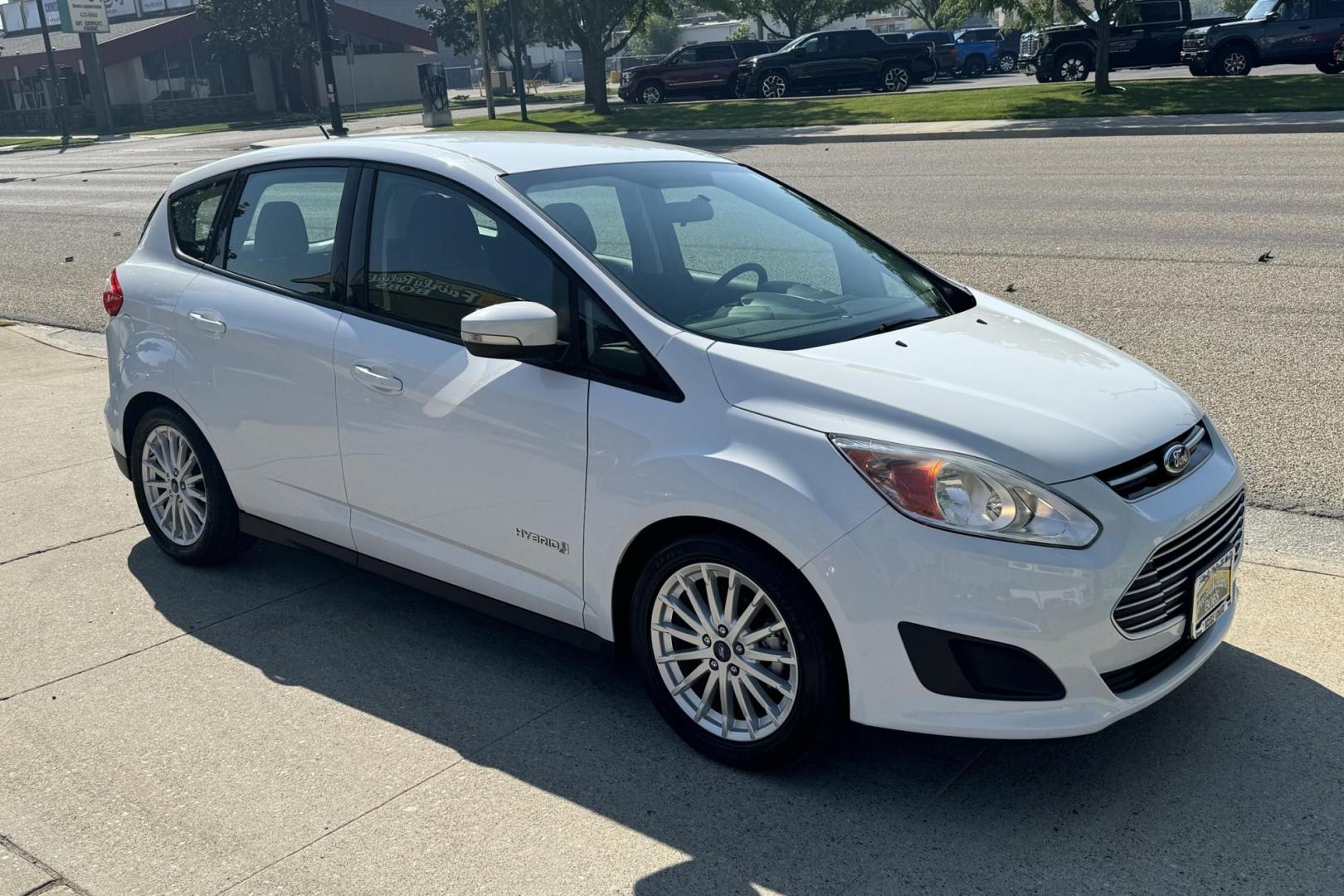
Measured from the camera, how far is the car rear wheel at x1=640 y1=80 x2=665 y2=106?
4244 centimetres

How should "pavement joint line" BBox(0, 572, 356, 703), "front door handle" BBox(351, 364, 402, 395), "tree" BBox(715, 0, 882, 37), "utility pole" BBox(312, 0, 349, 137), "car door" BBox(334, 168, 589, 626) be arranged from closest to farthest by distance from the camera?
"car door" BBox(334, 168, 589, 626), "front door handle" BBox(351, 364, 402, 395), "pavement joint line" BBox(0, 572, 356, 703), "utility pole" BBox(312, 0, 349, 137), "tree" BBox(715, 0, 882, 37)

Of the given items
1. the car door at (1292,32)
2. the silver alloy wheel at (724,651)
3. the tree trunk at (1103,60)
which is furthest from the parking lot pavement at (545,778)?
the car door at (1292,32)

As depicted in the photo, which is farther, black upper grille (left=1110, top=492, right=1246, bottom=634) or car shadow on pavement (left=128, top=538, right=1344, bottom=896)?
black upper grille (left=1110, top=492, right=1246, bottom=634)

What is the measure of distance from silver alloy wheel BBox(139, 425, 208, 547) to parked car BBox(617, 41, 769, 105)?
1484 inches

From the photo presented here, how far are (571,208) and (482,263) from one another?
1.12 feet

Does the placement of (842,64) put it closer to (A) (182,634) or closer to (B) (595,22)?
(B) (595,22)

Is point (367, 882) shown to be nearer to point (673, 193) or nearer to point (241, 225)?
point (673, 193)

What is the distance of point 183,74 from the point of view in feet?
206

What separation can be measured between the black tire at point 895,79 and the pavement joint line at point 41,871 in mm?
37616

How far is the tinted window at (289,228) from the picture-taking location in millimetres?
4656

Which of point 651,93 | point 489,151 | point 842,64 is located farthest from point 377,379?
point 651,93

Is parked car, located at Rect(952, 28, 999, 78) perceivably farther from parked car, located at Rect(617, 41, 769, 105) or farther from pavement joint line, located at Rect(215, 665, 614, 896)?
pavement joint line, located at Rect(215, 665, 614, 896)

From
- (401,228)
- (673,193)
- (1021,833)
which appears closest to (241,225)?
(401,228)

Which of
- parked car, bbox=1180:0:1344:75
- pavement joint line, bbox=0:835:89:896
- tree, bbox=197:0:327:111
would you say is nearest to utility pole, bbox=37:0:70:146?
tree, bbox=197:0:327:111
